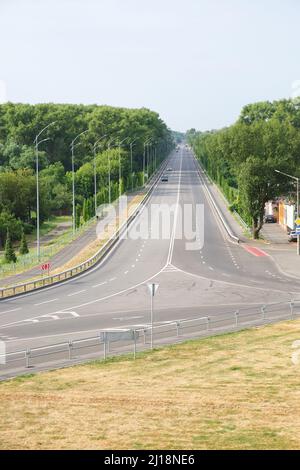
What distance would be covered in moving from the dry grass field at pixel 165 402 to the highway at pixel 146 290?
21.7 feet

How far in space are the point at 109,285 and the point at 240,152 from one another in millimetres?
35914

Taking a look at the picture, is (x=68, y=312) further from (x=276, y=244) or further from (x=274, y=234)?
(x=274, y=234)

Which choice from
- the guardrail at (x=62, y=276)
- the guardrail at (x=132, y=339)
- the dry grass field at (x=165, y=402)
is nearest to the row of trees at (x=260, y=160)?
the guardrail at (x=62, y=276)

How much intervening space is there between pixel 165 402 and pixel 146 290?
1126 inches

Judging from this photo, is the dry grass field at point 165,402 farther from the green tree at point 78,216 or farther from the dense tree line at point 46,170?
the green tree at point 78,216

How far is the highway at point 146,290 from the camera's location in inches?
1615

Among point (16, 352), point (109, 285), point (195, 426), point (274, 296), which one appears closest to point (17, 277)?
point (109, 285)

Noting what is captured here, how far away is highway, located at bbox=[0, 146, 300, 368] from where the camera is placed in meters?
41.0

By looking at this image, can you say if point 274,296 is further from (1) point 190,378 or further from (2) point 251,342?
(1) point 190,378

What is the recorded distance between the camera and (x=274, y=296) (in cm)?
5053

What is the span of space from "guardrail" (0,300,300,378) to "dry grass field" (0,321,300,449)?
3.45ft

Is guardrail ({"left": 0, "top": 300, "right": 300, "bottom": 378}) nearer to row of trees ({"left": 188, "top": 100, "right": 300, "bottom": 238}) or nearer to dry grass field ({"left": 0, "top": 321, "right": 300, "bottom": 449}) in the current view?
dry grass field ({"left": 0, "top": 321, "right": 300, "bottom": 449})

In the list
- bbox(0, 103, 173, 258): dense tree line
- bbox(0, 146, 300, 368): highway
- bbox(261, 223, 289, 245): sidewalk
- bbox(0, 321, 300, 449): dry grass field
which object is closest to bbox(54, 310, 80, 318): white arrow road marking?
bbox(0, 146, 300, 368): highway
